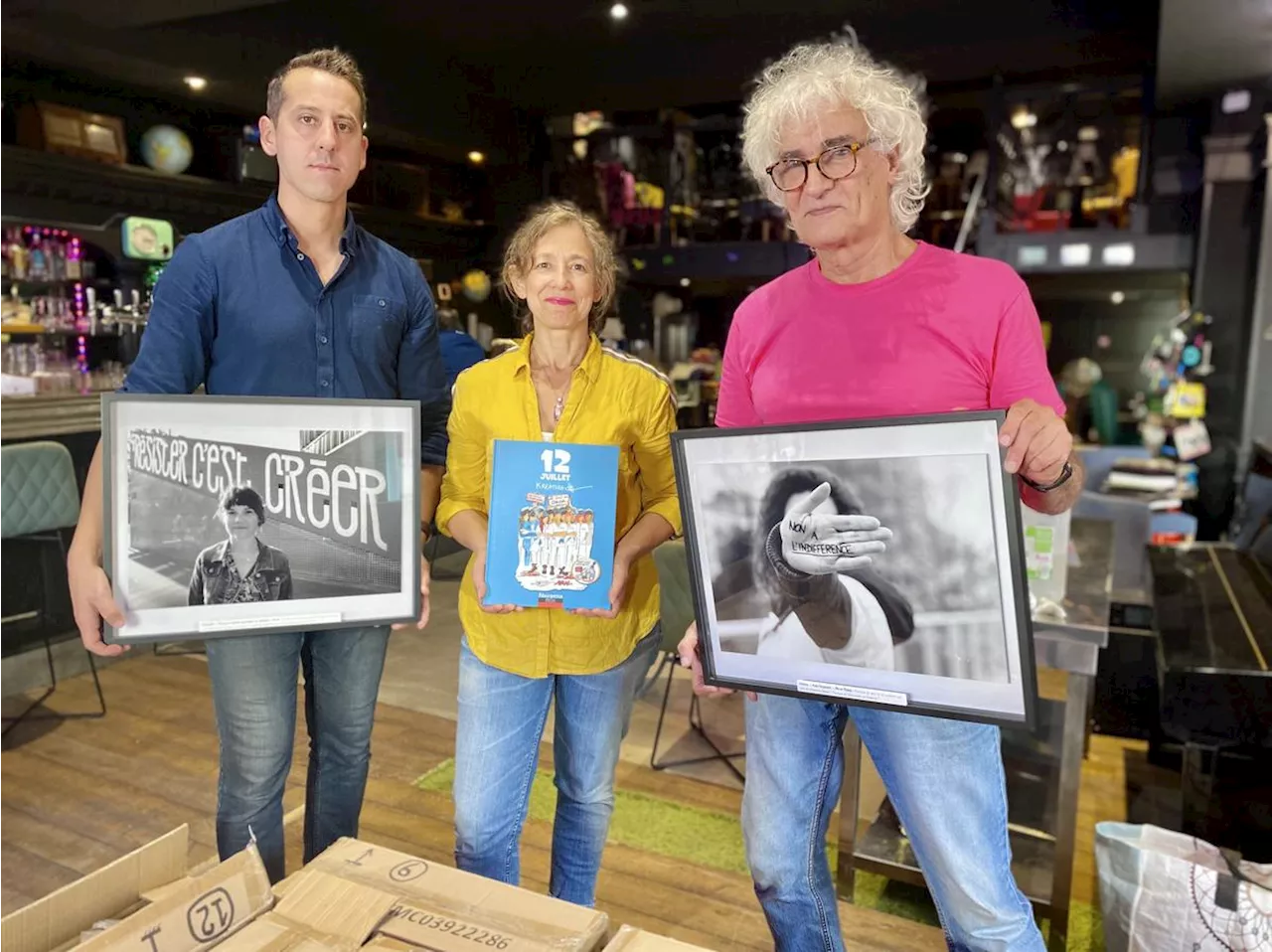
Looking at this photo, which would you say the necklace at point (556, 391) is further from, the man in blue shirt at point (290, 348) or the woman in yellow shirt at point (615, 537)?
the man in blue shirt at point (290, 348)

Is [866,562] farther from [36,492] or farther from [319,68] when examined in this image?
[36,492]

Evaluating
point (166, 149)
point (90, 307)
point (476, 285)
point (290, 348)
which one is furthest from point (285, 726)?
point (166, 149)

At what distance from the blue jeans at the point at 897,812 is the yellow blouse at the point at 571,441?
300 mm

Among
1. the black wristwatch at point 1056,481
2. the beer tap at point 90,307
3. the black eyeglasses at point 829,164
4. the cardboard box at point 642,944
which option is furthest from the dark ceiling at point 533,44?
the cardboard box at point 642,944

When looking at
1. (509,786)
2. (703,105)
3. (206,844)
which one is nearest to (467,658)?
(509,786)

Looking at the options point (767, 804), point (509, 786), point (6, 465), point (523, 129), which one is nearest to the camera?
point (767, 804)

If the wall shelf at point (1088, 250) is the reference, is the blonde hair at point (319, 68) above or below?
below

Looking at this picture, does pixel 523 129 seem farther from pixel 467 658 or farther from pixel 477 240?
pixel 467 658

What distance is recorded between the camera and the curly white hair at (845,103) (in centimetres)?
125

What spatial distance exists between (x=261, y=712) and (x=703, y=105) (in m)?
6.84

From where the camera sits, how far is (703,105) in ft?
23.8

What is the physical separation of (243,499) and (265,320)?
0.93 feet

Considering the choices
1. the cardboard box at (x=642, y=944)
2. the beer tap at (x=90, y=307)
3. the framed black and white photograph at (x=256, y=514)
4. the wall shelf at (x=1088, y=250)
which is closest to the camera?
the cardboard box at (x=642, y=944)

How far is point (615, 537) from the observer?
1.49 metres
